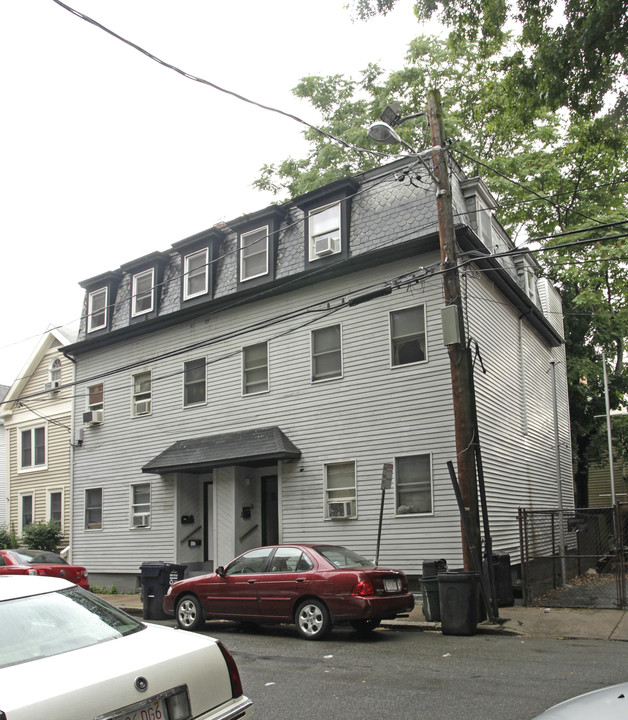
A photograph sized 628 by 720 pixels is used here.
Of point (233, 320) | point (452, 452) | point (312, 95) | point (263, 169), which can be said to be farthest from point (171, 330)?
point (312, 95)

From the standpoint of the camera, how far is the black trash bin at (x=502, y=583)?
13.8m

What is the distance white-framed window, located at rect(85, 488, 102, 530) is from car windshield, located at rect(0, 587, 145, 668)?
18.9m

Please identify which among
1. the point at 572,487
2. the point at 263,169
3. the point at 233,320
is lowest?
the point at 572,487

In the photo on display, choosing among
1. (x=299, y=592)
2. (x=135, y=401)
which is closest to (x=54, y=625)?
(x=299, y=592)

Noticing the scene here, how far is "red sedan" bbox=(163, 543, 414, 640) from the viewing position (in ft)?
36.2

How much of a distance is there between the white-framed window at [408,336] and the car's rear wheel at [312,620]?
669 centimetres

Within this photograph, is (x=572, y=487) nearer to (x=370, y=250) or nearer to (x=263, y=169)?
(x=370, y=250)

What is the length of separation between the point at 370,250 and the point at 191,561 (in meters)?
10.1

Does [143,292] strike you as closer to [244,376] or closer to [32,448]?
[244,376]

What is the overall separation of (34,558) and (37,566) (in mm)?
1599

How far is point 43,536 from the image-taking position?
24906mm

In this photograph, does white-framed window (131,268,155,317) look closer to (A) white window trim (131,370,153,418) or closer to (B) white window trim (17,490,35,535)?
(A) white window trim (131,370,153,418)

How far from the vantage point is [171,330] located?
2170 cm

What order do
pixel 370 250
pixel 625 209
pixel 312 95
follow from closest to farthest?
pixel 370 250
pixel 625 209
pixel 312 95
